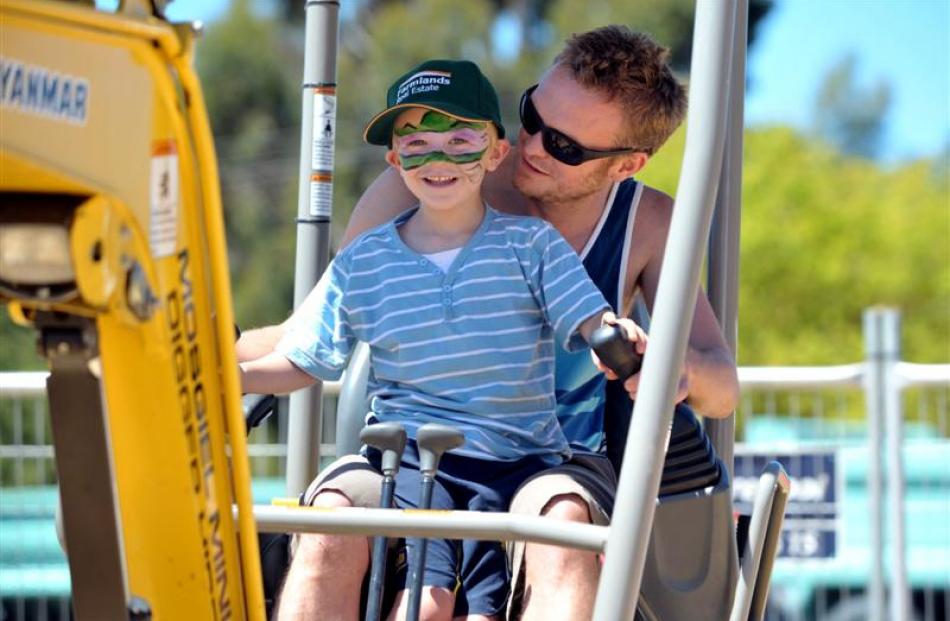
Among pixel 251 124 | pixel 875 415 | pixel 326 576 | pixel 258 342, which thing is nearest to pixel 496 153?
pixel 258 342

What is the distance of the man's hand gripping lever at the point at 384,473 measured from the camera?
296 cm

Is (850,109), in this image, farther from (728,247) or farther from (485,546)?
(485,546)

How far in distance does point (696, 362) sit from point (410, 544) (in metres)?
0.59

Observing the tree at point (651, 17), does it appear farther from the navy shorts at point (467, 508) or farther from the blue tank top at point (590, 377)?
the navy shorts at point (467, 508)

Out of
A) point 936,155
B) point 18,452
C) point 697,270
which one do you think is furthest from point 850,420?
point 936,155

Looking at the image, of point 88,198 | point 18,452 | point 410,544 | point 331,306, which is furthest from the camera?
point 18,452

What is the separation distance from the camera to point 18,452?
6945 millimetres

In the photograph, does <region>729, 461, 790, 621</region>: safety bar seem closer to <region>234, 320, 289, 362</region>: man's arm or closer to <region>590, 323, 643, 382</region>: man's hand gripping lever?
<region>590, 323, 643, 382</region>: man's hand gripping lever

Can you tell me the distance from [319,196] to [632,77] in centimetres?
89

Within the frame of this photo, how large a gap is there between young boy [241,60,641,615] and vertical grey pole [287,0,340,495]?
76cm

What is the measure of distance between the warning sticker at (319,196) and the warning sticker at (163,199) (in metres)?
1.81

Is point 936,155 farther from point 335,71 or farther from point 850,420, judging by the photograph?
point 335,71

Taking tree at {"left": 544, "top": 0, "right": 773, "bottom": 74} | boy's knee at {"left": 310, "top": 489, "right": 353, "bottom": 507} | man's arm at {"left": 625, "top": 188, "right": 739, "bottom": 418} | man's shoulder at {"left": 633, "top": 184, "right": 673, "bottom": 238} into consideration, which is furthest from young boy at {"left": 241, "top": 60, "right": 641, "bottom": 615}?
tree at {"left": 544, "top": 0, "right": 773, "bottom": 74}

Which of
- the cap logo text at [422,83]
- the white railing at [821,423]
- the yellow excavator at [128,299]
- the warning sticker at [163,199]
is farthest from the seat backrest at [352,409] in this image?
the white railing at [821,423]
